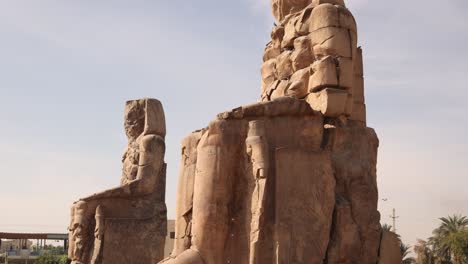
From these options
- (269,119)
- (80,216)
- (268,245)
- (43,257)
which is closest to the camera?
(268,245)

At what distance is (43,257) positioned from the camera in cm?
3503

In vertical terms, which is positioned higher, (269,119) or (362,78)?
(362,78)

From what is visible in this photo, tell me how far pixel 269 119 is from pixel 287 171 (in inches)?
23.1

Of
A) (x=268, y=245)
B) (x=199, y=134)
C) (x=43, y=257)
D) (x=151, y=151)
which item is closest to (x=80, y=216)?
(x=151, y=151)

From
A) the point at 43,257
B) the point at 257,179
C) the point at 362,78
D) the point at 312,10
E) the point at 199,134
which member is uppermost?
the point at 312,10

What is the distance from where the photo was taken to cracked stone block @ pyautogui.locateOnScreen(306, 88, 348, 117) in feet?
22.0

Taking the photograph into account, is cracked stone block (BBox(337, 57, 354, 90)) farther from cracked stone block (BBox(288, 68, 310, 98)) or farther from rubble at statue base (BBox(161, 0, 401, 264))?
cracked stone block (BBox(288, 68, 310, 98))

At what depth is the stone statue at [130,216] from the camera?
11031 millimetres

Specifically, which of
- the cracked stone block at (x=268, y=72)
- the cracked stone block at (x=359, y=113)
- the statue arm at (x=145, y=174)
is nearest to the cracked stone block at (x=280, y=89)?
the cracked stone block at (x=268, y=72)

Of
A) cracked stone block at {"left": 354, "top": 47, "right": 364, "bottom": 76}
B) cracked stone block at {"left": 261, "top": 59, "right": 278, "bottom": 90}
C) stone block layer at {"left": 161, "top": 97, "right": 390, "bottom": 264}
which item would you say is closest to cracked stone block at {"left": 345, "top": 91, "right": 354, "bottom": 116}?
stone block layer at {"left": 161, "top": 97, "right": 390, "bottom": 264}

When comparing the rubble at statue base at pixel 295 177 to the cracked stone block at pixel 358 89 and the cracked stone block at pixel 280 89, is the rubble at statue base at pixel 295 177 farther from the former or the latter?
the cracked stone block at pixel 358 89

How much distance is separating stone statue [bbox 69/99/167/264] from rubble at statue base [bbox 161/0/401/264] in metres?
4.50

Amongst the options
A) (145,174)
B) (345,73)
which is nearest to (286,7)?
(345,73)

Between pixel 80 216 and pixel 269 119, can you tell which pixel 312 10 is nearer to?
pixel 269 119
